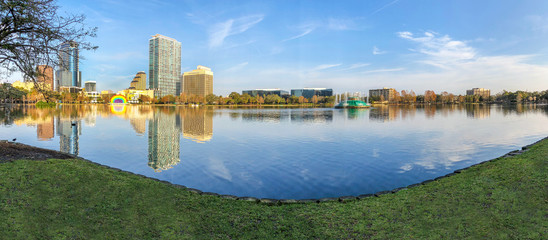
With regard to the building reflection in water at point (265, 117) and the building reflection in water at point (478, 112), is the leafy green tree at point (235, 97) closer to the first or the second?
the building reflection in water at point (265, 117)

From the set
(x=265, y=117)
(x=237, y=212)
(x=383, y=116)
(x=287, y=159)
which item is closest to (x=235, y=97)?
(x=265, y=117)

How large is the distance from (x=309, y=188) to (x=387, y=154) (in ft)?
28.0

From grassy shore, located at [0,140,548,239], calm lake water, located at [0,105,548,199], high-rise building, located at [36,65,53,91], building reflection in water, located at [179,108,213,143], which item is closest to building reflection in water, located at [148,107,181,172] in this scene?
calm lake water, located at [0,105,548,199]

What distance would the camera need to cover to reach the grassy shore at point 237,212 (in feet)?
19.5

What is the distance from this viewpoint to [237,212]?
23.9 ft

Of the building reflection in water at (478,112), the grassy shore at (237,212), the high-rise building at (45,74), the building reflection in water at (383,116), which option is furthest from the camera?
the building reflection in water at (478,112)

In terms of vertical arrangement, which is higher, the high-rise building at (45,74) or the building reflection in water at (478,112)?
the high-rise building at (45,74)

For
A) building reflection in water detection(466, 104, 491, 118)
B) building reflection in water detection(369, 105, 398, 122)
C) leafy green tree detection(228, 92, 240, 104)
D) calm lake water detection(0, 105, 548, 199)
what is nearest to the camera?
calm lake water detection(0, 105, 548, 199)

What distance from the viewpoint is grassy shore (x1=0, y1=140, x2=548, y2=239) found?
5.95m

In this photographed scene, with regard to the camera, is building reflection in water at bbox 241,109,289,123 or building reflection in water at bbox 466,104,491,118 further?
building reflection in water at bbox 466,104,491,118

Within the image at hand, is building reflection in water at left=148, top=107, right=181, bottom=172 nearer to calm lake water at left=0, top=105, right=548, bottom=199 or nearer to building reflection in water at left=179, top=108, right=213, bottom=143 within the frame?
calm lake water at left=0, top=105, right=548, bottom=199

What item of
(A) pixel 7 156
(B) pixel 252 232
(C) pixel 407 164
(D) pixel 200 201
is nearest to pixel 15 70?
(A) pixel 7 156

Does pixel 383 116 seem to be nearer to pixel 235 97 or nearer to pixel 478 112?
pixel 478 112

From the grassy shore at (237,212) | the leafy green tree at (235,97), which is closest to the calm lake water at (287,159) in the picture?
the grassy shore at (237,212)
